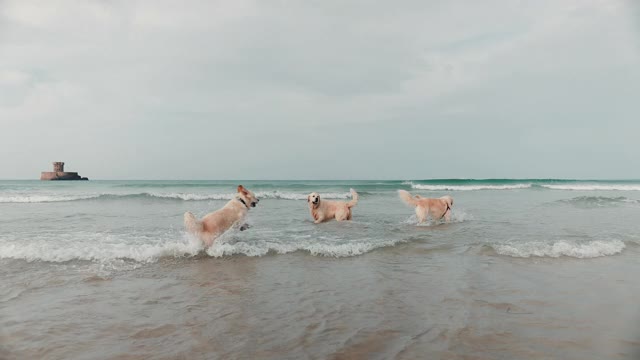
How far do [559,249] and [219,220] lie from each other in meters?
6.33

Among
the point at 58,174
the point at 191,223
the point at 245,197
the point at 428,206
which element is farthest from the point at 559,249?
the point at 58,174

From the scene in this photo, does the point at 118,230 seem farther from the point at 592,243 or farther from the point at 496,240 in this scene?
the point at 592,243

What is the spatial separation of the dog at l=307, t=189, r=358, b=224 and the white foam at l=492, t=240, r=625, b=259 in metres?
5.19

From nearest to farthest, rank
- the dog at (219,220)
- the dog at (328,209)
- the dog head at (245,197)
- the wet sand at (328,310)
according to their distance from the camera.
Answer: the wet sand at (328,310) < the dog at (219,220) < the dog head at (245,197) < the dog at (328,209)

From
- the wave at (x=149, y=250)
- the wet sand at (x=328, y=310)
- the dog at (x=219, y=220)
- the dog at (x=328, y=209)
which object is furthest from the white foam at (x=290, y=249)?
the dog at (x=328, y=209)

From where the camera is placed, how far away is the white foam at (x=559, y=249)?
6.52m

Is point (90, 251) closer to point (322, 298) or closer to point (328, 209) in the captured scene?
point (322, 298)

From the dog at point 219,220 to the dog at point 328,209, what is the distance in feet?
10.9

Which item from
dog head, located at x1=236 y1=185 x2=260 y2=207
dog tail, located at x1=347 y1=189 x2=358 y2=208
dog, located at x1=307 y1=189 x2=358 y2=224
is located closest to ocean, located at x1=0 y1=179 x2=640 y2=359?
dog head, located at x1=236 y1=185 x2=260 y2=207

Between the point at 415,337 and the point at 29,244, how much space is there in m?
7.44

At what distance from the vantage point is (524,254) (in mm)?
6484

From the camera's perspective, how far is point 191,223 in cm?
668

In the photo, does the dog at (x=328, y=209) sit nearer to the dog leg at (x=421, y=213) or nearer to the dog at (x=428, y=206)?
the dog at (x=428, y=206)

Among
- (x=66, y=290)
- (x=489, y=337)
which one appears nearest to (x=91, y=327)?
(x=66, y=290)
